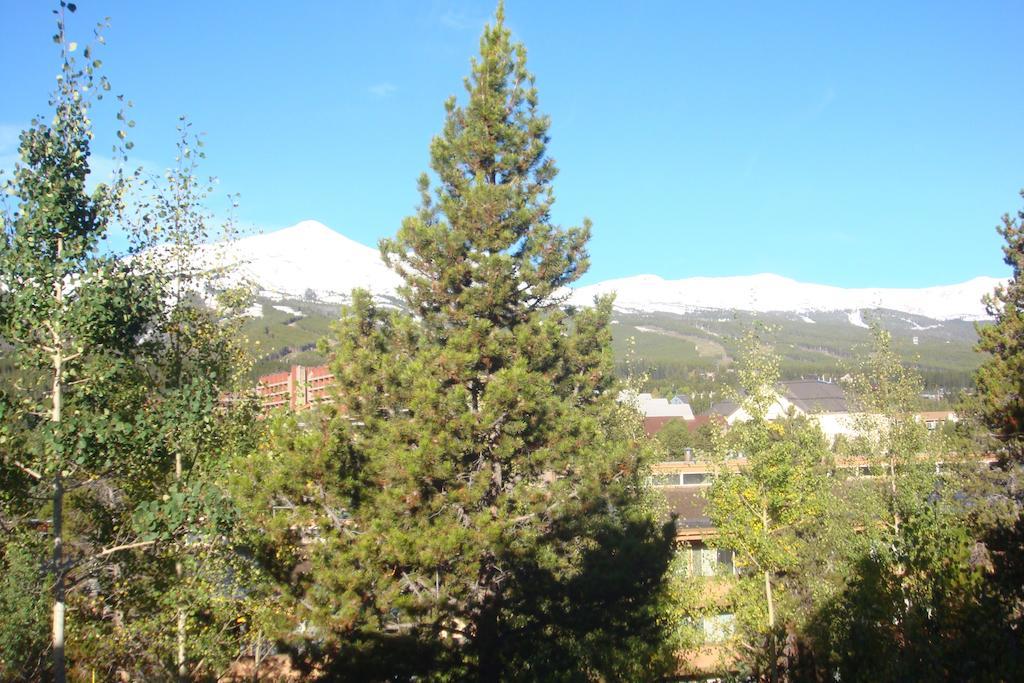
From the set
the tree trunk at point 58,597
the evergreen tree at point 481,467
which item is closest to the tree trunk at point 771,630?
the evergreen tree at point 481,467

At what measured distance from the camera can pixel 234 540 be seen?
1116cm

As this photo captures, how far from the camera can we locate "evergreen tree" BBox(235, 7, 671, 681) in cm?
1228

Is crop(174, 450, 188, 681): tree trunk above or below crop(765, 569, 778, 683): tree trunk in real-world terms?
above

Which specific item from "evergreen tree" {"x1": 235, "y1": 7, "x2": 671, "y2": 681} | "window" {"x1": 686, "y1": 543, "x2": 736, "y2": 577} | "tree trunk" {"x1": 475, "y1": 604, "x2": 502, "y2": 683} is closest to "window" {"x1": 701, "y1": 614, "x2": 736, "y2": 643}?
"window" {"x1": 686, "y1": 543, "x2": 736, "y2": 577}

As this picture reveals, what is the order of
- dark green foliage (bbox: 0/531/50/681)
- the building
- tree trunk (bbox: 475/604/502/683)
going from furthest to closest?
the building, tree trunk (bbox: 475/604/502/683), dark green foliage (bbox: 0/531/50/681)

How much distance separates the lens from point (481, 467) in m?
14.1

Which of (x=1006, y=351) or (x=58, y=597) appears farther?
(x=1006, y=351)

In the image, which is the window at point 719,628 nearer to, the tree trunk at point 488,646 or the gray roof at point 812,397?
the tree trunk at point 488,646

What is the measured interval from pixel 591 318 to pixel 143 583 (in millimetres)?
10783

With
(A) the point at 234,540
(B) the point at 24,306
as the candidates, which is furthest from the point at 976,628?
(B) the point at 24,306

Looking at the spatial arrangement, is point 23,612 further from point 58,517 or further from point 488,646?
point 488,646

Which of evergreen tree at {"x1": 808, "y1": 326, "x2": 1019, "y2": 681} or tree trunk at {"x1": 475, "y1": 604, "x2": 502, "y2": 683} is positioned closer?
evergreen tree at {"x1": 808, "y1": 326, "x2": 1019, "y2": 681}

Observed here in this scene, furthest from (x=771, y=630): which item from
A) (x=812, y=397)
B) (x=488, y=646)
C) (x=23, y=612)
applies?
(x=812, y=397)

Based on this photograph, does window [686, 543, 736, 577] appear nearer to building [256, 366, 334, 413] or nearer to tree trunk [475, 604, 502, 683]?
tree trunk [475, 604, 502, 683]
